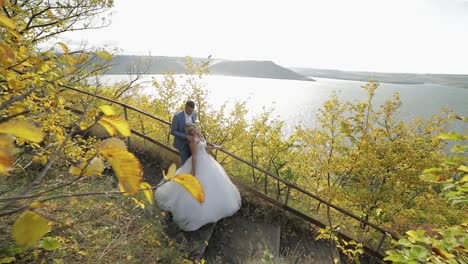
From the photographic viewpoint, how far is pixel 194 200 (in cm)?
514

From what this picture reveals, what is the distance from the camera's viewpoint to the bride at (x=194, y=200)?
16.5 feet

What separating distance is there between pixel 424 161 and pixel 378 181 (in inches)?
66.9

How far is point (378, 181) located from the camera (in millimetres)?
9992

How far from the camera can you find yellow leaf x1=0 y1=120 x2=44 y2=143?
29.6 inches

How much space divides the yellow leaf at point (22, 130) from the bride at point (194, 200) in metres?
4.43

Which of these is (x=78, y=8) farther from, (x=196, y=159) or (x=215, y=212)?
(x=215, y=212)

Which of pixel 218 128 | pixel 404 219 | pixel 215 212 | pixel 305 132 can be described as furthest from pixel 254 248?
pixel 305 132

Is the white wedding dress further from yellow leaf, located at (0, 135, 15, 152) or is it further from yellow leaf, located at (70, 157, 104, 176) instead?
yellow leaf, located at (0, 135, 15, 152)

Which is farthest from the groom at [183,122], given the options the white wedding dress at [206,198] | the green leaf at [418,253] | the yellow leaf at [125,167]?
the yellow leaf at [125,167]

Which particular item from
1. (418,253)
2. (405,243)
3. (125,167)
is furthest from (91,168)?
(405,243)

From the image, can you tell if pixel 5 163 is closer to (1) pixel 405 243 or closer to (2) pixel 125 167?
(2) pixel 125 167

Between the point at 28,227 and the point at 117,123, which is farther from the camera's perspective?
the point at 117,123

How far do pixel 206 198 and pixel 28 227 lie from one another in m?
4.64

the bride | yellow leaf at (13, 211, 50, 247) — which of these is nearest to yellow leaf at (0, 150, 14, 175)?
yellow leaf at (13, 211, 50, 247)
